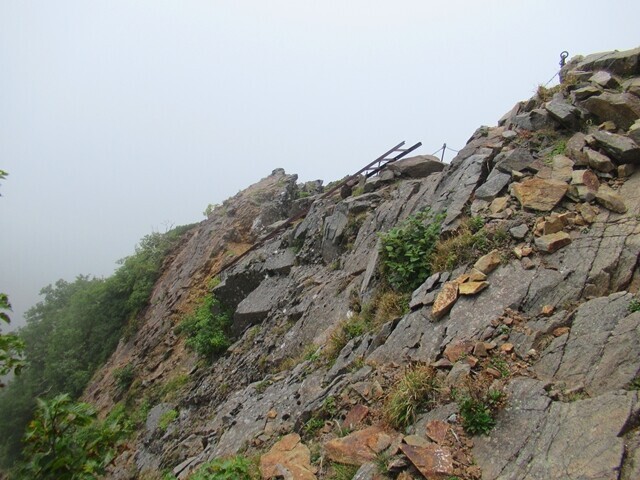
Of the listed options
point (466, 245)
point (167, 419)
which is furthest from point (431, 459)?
point (167, 419)

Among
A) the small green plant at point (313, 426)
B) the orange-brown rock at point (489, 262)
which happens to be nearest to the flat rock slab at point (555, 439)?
the orange-brown rock at point (489, 262)

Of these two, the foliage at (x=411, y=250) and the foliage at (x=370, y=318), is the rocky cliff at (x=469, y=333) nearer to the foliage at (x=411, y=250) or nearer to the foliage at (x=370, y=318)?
the foliage at (x=370, y=318)

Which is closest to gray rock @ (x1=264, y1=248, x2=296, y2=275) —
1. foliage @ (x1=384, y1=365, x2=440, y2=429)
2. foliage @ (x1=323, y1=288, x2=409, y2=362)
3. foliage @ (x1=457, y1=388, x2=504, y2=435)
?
foliage @ (x1=323, y1=288, x2=409, y2=362)

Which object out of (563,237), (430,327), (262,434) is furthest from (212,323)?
(563,237)

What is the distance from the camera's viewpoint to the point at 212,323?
14711 millimetres

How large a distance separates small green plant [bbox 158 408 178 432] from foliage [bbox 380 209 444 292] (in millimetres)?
7903

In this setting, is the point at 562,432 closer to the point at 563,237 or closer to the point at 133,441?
the point at 563,237

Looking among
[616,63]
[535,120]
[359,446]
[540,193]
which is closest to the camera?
[359,446]

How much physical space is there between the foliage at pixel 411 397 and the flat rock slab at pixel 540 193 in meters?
3.96

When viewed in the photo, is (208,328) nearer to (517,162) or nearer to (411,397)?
(411,397)

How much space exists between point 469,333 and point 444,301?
0.82m

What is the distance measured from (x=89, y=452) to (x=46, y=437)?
36 centimetres

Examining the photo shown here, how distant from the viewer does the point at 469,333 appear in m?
6.00

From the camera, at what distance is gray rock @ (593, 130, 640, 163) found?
24.3ft
